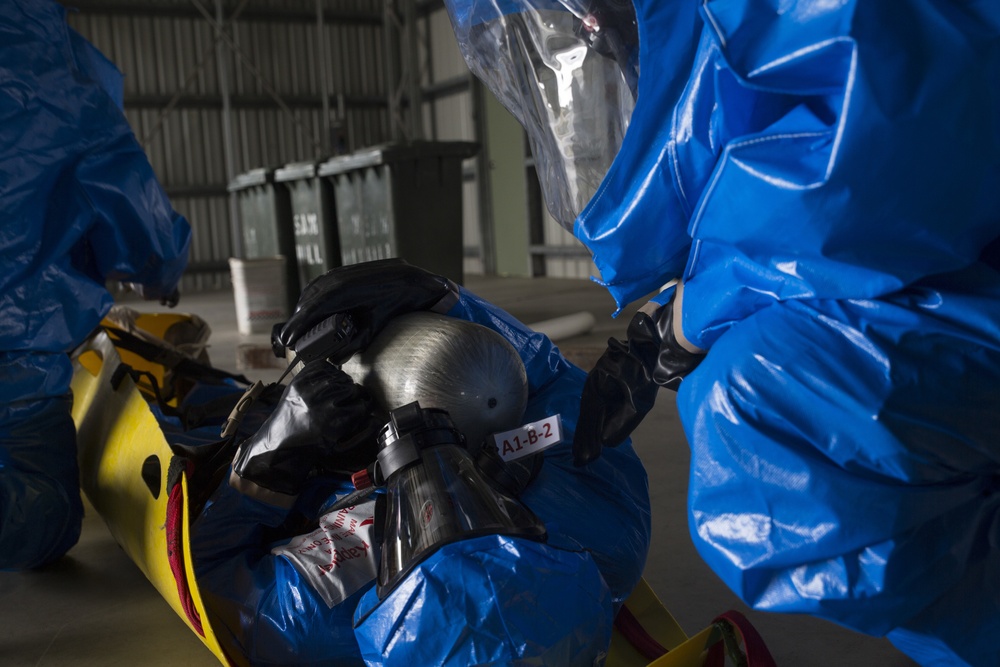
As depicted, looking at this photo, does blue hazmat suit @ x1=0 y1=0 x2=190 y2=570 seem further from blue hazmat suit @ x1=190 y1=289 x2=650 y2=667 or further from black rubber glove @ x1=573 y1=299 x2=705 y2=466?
black rubber glove @ x1=573 y1=299 x2=705 y2=466

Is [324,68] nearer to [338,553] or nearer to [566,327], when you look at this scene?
[566,327]

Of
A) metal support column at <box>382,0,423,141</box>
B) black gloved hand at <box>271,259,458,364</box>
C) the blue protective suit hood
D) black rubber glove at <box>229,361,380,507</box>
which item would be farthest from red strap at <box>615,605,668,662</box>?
metal support column at <box>382,0,423,141</box>

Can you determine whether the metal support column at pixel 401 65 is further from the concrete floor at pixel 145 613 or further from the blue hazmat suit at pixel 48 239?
the concrete floor at pixel 145 613

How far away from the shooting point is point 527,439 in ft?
6.10

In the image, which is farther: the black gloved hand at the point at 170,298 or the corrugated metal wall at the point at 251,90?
the corrugated metal wall at the point at 251,90

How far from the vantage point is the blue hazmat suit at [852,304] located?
100 cm

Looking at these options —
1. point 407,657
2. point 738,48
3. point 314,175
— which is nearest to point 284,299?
point 314,175

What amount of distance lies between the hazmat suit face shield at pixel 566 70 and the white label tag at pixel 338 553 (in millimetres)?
710

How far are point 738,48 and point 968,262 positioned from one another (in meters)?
0.37

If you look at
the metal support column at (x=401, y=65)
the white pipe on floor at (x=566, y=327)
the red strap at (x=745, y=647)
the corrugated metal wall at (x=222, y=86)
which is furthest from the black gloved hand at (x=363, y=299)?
the corrugated metal wall at (x=222, y=86)

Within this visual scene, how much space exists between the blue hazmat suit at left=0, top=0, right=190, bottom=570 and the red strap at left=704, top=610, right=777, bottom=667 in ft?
5.57

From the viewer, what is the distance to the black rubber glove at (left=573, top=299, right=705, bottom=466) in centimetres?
A: 172

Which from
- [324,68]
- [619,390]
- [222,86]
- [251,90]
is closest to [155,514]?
[619,390]

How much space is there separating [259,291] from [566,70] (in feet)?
18.3
